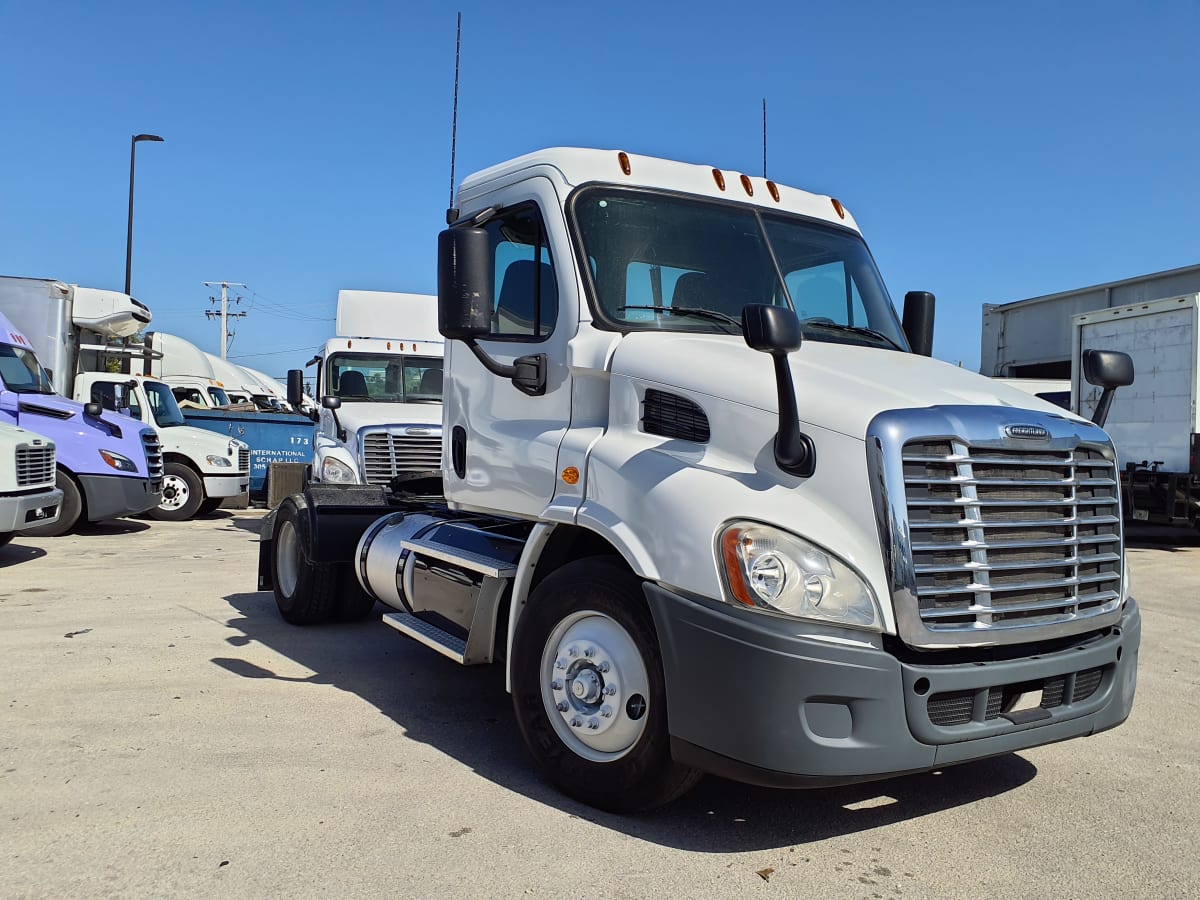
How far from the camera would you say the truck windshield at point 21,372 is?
11969mm

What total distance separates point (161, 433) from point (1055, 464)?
14.2m

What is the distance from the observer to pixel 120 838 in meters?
3.46

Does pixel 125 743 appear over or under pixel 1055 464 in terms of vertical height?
under

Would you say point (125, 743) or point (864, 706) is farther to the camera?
point (125, 743)

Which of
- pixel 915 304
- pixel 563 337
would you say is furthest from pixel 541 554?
pixel 915 304

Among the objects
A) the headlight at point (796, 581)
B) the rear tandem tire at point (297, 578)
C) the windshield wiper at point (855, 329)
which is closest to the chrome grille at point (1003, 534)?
the headlight at point (796, 581)

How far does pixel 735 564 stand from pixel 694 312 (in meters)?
1.42

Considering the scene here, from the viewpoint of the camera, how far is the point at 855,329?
4.62m

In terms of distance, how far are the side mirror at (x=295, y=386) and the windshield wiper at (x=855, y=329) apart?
7.52 m

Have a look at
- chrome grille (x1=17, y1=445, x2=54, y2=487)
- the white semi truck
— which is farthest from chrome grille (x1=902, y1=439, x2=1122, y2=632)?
chrome grille (x1=17, y1=445, x2=54, y2=487)

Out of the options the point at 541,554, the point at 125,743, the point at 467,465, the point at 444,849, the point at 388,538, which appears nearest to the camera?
the point at 444,849

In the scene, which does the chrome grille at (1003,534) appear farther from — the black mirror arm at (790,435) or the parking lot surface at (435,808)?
the parking lot surface at (435,808)

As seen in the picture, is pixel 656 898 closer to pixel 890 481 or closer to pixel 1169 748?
pixel 890 481

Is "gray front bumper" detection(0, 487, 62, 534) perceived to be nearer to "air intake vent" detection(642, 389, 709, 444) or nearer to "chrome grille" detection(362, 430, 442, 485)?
"chrome grille" detection(362, 430, 442, 485)
